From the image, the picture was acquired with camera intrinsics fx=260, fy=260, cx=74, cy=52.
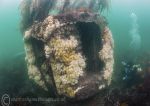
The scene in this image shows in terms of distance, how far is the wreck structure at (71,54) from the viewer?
11.0 meters

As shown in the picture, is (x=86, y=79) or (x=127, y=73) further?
(x=127, y=73)

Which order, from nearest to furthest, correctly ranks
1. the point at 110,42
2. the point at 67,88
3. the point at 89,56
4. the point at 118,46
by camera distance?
the point at 67,88 → the point at 89,56 → the point at 110,42 → the point at 118,46

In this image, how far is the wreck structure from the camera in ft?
36.2

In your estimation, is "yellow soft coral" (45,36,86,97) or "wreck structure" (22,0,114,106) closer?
"yellow soft coral" (45,36,86,97)

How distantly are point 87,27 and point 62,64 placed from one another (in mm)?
2367

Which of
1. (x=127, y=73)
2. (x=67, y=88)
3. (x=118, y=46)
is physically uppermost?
(x=67, y=88)

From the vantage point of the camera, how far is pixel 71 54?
37.2 feet

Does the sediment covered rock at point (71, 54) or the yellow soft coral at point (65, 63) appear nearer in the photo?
the yellow soft coral at point (65, 63)

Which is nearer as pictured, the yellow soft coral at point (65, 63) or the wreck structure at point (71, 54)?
the yellow soft coral at point (65, 63)

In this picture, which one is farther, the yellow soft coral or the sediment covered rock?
the sediment covered rock

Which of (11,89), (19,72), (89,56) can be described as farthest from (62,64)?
(19,72)

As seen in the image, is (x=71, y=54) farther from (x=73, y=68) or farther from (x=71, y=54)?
(x=73, y=68)

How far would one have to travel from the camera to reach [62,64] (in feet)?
36.4

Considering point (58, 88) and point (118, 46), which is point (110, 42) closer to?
point (58, 88)
